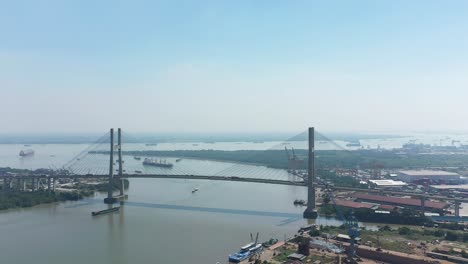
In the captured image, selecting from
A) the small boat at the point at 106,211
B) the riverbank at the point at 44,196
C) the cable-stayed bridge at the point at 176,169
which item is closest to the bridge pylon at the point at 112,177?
the cable-stayed bridge at the point at 176,169

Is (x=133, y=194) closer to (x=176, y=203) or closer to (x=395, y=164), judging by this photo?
(x=176, y=203)

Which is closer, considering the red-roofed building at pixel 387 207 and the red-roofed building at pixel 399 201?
the red-roofed building at pixel 387 207

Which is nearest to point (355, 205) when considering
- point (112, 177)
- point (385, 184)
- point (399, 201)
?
point (399, 201)

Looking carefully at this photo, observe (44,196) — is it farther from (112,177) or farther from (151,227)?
(151,227)

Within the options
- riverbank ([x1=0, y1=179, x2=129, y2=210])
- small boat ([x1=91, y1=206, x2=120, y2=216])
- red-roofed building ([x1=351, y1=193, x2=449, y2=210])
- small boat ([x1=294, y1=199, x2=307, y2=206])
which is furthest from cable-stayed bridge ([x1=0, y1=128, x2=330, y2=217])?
red-roofed building ([x1=351, y1=193, x2=449, y2=210])

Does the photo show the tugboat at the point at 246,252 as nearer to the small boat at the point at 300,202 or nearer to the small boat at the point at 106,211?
the small boat at the point at 300,202

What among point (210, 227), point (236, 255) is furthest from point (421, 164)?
point (236, 255)

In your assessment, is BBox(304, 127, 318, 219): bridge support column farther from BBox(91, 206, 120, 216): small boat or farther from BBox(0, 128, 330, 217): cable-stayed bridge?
BBox(91, 206, 120, 216): small boat
